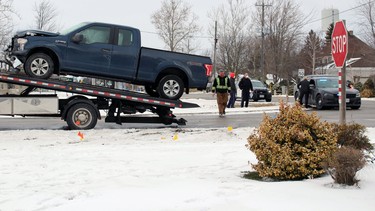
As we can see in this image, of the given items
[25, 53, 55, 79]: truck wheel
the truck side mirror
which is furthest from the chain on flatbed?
the truck side mirror

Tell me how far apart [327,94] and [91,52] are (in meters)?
12.4

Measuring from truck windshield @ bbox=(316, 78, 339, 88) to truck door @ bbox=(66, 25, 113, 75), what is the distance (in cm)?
1274

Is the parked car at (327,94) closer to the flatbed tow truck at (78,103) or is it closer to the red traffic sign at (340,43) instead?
the flatbed tow truck at (78,103)

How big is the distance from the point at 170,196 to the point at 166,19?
56426 millimetres

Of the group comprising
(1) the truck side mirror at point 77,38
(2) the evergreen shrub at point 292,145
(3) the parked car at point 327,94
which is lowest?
(2) the evergreen shrub at point 292,145

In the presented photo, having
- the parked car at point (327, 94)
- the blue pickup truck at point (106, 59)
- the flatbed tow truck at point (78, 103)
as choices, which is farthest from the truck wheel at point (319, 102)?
the flatbed tow truck at point (78, 103)

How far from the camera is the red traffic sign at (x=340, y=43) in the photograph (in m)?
8.07

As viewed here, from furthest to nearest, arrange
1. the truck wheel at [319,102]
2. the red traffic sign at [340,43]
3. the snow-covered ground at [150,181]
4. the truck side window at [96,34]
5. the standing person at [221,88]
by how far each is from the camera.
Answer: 1. the truck wheel at [319,102]
2. the standing person at [221,88]
3. the truck side window at [96,34]
4. the red traffic sign at [340,43]
5. the snow-covered ground at [150,181]

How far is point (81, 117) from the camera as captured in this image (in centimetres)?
1345

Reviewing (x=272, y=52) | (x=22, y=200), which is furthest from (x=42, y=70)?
(x=272, y=52)

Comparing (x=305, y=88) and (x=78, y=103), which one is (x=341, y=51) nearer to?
(x=78, y=103)

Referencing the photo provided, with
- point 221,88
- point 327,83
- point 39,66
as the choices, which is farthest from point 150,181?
point 327,83

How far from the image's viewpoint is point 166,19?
61156 millimetres

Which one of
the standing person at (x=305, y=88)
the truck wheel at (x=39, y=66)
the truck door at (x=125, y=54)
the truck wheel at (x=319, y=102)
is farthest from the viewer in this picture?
the standing person at (x=305, y=88)
